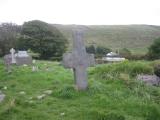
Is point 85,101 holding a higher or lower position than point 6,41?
higher

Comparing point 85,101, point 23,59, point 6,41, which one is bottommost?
point 23,59

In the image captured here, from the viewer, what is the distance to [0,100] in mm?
11203

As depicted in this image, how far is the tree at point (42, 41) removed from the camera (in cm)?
4278

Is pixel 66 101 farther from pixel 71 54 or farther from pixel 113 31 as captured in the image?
pixel 113 31

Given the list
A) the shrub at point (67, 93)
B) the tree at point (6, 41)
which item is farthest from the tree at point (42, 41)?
the shrub at point (67, 93)

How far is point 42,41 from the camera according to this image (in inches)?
1710

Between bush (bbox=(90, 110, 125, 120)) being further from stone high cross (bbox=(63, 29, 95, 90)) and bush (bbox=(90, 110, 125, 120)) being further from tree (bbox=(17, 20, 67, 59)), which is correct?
tree (bbox=(17, 20, 67, 59))

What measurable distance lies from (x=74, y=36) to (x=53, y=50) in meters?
30.5

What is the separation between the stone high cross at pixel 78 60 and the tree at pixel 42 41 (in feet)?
97.5

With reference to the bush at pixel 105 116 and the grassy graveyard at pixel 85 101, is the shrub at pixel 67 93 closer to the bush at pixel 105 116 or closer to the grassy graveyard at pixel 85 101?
the grassy graveyard at pixel 85 101

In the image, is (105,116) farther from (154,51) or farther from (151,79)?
(154,51)

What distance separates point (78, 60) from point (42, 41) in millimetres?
31153

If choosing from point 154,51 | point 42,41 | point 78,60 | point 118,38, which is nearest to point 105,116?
point 78,60

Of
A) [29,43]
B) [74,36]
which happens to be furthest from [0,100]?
[29,43]
